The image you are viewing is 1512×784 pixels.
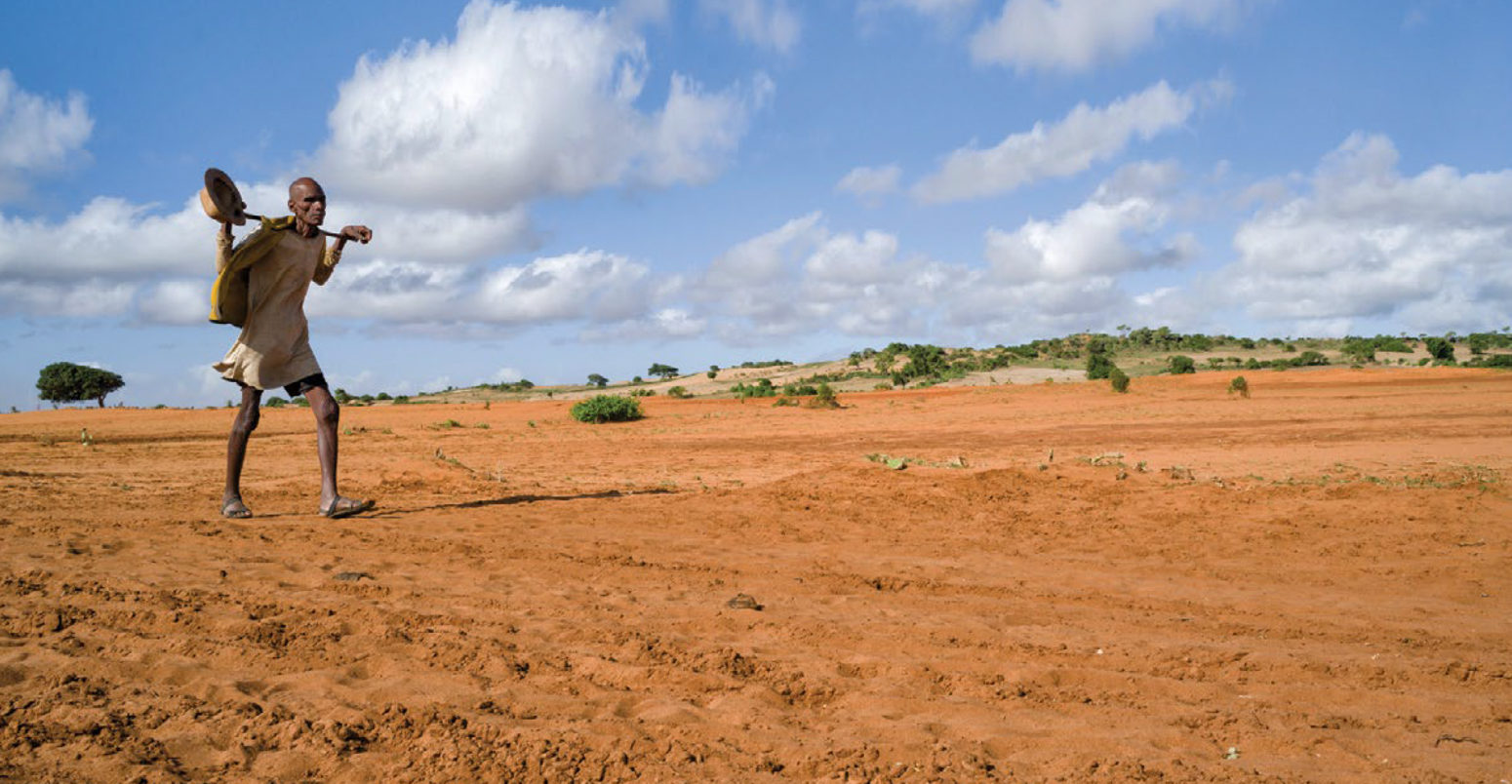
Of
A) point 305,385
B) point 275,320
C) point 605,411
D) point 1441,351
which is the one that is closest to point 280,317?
point 275,320

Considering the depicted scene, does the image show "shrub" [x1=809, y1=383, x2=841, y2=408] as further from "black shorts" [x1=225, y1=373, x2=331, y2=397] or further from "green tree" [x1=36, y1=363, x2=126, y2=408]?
"green tree" [x1=36, y1=363, x2=126, y2=408]

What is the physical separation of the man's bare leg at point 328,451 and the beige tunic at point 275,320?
241 millimetres

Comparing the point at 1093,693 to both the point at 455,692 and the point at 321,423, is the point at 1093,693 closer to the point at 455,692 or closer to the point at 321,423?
the point at 455,692

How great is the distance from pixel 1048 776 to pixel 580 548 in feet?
14.1

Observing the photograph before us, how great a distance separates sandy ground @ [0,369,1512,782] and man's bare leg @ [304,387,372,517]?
0.51 feet

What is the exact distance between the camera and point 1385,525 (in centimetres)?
761

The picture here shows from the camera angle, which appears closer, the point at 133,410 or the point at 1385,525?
the point at 1385,525

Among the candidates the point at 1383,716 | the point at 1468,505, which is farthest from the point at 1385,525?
the point at 1383,716

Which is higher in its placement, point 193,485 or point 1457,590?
point 193,485

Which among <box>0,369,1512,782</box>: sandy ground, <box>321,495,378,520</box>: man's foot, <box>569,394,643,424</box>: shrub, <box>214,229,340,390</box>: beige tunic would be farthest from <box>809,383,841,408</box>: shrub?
<box>214,229,340,390</box>: beige tunic

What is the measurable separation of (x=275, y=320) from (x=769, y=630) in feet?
16.0

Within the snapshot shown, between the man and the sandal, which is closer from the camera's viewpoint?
the man

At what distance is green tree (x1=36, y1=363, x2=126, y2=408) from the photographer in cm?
4097

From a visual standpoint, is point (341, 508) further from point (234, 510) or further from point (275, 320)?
point (275, 320)
